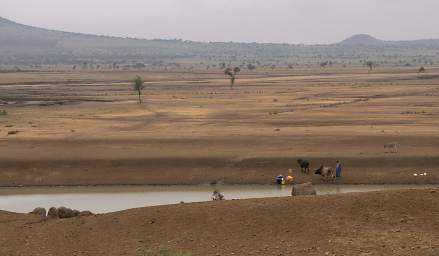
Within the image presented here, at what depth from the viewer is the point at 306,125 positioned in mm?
47281

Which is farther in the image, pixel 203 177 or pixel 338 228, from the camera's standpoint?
pixel 203 177

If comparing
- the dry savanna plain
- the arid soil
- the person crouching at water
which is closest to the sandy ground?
the dry savanna plain

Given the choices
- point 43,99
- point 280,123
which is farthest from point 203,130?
point 43,99

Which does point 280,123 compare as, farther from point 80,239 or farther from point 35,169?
point 80,239

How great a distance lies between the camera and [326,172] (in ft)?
100

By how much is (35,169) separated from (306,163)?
12.8m

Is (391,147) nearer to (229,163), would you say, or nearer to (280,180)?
(280,180)

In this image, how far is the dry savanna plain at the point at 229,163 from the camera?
52.9 feet

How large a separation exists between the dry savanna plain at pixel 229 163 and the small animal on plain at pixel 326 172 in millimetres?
647

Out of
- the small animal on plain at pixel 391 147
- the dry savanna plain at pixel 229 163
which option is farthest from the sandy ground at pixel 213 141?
the small animal on plain at pixel 391 147

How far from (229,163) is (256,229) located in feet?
55.8

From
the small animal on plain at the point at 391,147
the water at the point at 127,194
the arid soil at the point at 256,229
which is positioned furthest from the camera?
the small animal on plain at the point at 391,147

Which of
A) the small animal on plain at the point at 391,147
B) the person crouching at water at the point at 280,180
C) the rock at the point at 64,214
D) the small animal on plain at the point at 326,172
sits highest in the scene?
the small animal on plain at the point at 391,147

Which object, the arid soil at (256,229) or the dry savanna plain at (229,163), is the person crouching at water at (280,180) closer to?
the dry savanna plain at (229,163)
